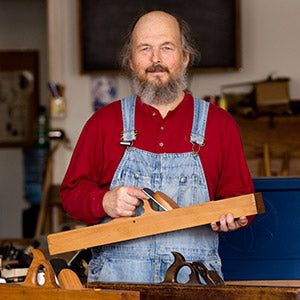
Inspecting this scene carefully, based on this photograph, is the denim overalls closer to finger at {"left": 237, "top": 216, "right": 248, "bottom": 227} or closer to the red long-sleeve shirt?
the red long-sleeve shirt

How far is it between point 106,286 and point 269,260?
1146 mm

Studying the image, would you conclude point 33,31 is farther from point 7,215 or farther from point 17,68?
point 7,215

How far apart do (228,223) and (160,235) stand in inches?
13.1

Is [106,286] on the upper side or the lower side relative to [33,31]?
lower

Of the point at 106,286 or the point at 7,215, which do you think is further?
the point at 7,215

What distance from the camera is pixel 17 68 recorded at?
22.9 feet

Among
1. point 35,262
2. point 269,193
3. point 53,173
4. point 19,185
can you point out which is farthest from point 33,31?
point 35,262

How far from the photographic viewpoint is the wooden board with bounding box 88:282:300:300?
1443mm

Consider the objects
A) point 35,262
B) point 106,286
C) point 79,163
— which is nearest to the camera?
point 106,286

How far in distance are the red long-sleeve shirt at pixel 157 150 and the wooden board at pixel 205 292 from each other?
54cm

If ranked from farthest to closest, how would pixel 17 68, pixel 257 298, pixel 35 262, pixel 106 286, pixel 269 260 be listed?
pixel 17 68, pixel 269 260, pixel 35 262, pixel 106 286, pixel 257 298

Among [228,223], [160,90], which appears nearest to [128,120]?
[160,90]

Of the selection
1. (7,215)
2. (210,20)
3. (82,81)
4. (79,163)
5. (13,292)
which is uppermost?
(210,20)

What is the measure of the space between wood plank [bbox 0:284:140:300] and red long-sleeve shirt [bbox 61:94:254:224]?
0.49 metres
